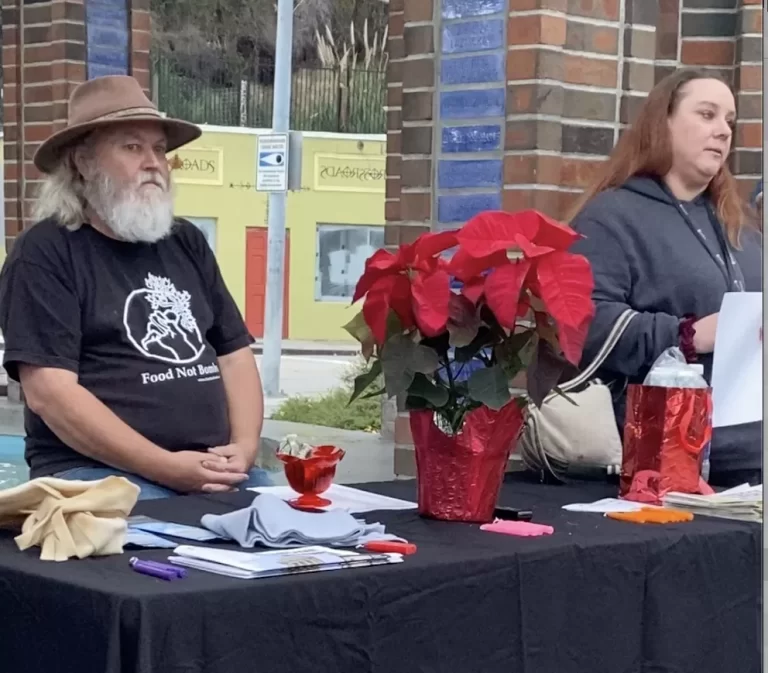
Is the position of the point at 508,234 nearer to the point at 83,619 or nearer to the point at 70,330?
the point at 83,619

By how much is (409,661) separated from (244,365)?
5.02 ft

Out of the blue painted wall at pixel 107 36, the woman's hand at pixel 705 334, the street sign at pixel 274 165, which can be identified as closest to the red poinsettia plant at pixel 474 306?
the woman's hand at pixel 705 334

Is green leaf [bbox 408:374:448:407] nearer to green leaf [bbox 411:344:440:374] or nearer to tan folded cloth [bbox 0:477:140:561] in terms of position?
green leaf [bbox 411:344:440:374]

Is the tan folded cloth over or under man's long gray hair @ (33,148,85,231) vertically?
under

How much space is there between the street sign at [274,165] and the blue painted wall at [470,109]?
30.0 ft

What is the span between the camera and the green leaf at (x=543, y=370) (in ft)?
8.28

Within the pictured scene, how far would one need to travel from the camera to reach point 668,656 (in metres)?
2.50

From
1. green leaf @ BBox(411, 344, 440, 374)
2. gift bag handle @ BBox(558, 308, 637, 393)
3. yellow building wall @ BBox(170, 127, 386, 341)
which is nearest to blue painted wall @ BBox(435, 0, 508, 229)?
gift bag handle @ BBox(558, 308, 637, 393)

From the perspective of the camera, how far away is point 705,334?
3051 mm

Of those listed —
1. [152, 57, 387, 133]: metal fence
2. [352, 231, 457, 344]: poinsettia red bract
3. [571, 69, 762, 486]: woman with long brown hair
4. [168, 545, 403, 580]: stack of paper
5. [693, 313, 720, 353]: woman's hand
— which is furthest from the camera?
[152, 57, 387, 133]: metal fence

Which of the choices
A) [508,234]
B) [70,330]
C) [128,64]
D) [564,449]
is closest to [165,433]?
[70,330]

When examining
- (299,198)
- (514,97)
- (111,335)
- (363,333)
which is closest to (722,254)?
(514,97)

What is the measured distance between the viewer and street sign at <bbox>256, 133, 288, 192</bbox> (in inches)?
525

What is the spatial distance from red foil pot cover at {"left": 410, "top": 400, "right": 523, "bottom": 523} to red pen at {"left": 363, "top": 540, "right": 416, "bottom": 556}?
282 millimetres
